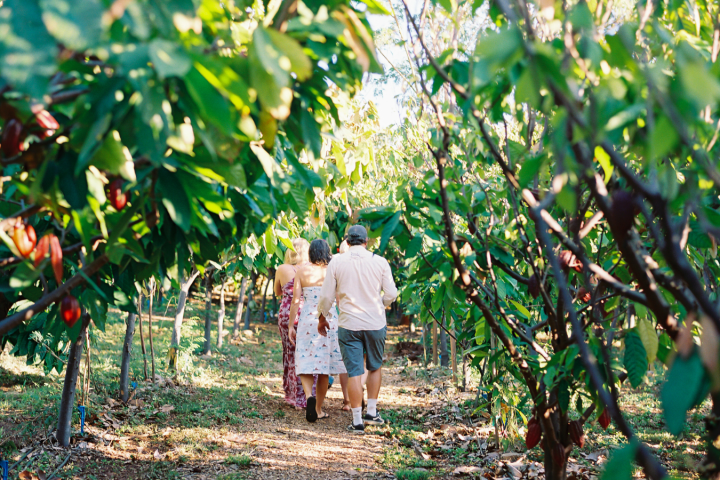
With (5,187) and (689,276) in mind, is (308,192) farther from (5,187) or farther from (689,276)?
(689,276)

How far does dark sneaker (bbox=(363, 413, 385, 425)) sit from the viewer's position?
474 cm

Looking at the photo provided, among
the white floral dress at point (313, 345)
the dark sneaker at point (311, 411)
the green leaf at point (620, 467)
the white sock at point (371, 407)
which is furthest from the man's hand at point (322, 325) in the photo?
the green leaf at point (620, 467)

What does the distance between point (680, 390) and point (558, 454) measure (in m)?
1.48

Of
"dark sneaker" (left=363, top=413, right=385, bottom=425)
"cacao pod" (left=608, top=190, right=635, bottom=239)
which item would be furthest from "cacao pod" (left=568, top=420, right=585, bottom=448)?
"dark sneaker" (left=363, top=413, right=385, bottom=425)

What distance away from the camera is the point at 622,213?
1218mm

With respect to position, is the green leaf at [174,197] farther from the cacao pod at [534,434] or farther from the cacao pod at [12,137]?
the cacao pod at [534,434]

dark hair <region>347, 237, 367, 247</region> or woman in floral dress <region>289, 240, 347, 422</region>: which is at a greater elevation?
dark hair <region>347, 237, 367, 247</region>

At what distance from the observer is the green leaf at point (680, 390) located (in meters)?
0.77

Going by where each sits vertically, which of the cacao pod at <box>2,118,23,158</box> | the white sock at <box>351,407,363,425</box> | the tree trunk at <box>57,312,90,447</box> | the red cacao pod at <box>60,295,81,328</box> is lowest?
the white sock at <box>351,407,363,425</box>

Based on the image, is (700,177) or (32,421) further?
(32,421)

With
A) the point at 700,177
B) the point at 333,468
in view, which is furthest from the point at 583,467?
the point at 700,177

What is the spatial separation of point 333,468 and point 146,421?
5.76 feet

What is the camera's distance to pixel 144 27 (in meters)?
0.78

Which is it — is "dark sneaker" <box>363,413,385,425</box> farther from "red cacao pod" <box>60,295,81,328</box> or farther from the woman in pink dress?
"red cacao pod" <box>60,295,81,328</box>
